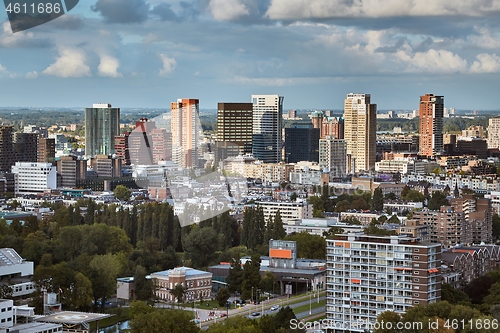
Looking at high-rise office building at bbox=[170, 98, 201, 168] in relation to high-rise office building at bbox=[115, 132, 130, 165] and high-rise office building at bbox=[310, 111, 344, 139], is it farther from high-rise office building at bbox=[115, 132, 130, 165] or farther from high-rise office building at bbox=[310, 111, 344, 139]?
high-rise office building at bbox=[310, 111, 344, 139]

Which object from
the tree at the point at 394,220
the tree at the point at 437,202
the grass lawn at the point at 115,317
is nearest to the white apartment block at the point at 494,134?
the tree at the point at 437,202

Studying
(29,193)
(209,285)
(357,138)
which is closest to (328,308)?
(209,285)

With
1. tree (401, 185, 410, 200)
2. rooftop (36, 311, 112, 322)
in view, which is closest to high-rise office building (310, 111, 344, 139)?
tree (401, 185, 410, 200)

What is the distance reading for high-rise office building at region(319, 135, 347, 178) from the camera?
141ft

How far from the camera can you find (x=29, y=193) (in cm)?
3231

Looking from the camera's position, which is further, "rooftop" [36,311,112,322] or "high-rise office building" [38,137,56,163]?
"high-rise office building" [38,137,56,163]

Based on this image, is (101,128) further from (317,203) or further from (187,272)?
(187,272)

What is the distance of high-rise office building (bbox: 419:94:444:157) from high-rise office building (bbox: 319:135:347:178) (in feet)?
31.5

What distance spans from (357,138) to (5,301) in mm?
35364

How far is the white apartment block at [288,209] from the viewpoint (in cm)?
2553

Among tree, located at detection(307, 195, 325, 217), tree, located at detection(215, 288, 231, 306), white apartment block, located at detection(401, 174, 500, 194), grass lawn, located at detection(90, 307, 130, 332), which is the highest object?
white apartment block, located at detection(401, 174, 500, 194)

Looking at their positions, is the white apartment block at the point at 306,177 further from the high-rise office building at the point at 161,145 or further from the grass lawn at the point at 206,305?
the grass lawn at the point at 206,305

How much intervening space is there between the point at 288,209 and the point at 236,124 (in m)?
20.0

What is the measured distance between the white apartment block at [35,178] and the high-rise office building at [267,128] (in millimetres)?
13883
